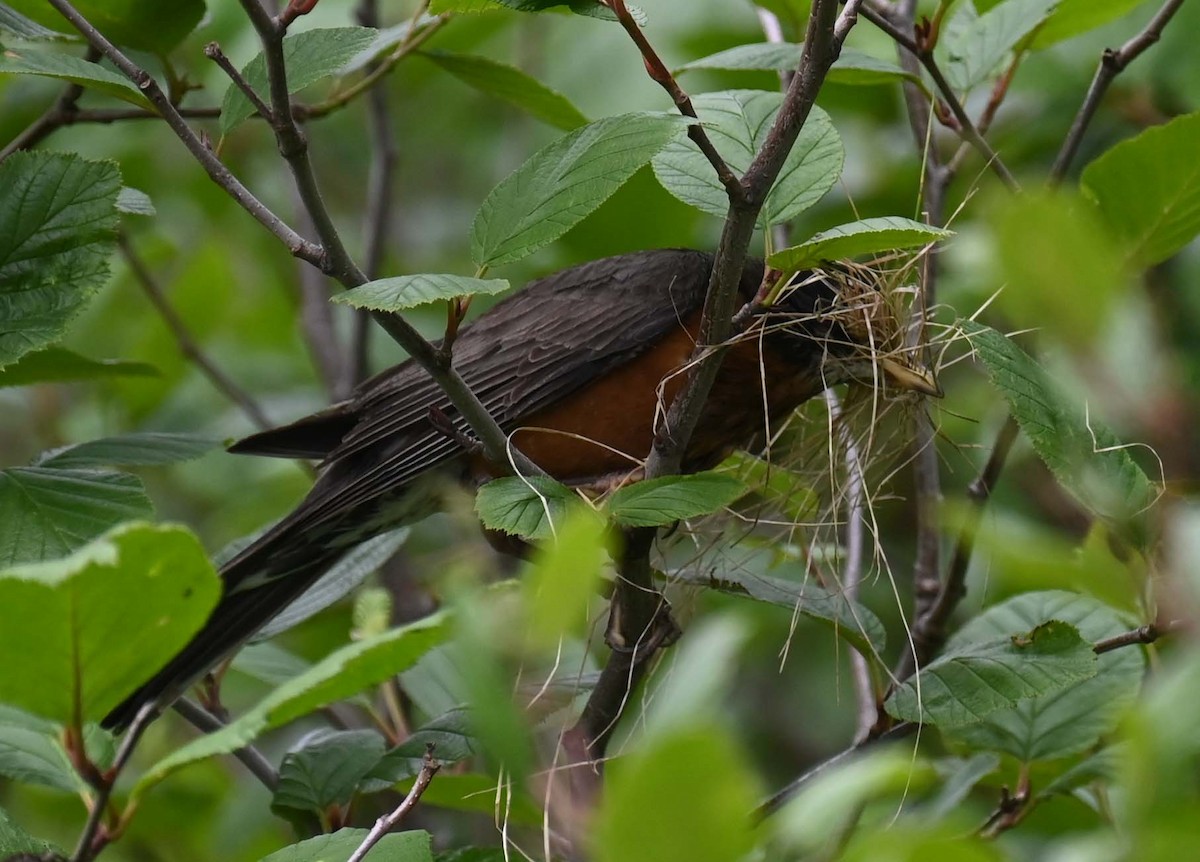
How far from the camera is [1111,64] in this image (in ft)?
8.00

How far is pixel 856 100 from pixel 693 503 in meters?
2.49

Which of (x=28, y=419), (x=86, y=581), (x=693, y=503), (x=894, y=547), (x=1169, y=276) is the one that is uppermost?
(x=86, y=581)

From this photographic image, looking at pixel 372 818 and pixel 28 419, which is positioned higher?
pixel 28 419

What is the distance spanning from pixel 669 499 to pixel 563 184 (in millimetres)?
426

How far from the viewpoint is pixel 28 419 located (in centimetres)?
477

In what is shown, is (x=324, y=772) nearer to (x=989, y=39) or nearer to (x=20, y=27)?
(x=20, y=27)

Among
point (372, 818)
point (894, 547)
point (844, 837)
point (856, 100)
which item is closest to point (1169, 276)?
point (856, 100)

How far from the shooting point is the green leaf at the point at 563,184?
172 centimetres

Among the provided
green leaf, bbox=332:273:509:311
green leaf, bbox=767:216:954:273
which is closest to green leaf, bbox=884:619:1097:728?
green leaf, bbox=767:216:954:273

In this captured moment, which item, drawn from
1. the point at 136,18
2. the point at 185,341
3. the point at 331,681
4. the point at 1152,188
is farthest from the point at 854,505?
the point at 185,341

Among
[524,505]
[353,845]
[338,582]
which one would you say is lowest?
[338,582]

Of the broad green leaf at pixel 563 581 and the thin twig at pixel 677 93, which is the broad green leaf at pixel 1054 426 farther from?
the broad green leaf at pixel 563 581

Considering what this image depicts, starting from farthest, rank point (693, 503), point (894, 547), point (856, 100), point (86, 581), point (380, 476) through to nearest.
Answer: point (894, 547) < point (856, 100) < point (380, 476) < point (693, 503) < point (86, 581)

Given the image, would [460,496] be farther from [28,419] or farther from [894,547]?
[28,419]
